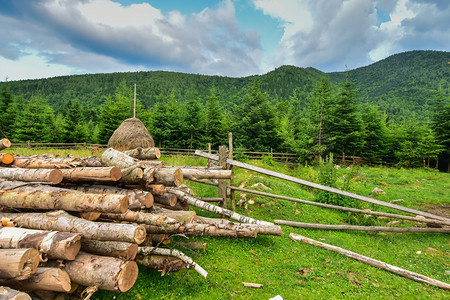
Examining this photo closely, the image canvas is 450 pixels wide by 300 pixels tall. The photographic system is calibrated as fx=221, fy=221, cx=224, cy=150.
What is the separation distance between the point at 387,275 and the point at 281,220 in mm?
2666

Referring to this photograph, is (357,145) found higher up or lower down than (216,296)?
higher up

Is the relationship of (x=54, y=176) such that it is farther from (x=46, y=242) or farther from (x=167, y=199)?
(x=167, y=199)

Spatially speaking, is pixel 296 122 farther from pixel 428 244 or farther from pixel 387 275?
pixel 387 275

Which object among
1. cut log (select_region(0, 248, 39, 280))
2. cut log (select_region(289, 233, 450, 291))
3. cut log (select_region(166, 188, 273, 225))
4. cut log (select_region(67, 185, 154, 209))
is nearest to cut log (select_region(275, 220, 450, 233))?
cut log (select_region(289, 233, 450, 291))

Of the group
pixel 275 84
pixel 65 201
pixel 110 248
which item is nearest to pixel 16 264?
pixel 110 248

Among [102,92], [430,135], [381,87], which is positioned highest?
[381,87]

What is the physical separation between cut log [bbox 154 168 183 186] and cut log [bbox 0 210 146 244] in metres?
1.16

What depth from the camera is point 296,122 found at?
27.8 metres

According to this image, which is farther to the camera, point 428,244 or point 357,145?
point 357,145

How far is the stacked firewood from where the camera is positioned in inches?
97.3

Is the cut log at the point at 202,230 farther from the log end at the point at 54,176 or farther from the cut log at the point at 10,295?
the cut log at the point at 10,295

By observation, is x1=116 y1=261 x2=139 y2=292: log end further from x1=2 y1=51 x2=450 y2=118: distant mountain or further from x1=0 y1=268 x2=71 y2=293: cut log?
x1=2 y1=51 x2=450 y2=118: distant mountain

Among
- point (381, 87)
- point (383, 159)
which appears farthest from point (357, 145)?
point (381, 87)

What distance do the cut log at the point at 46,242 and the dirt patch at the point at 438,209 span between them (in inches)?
440
